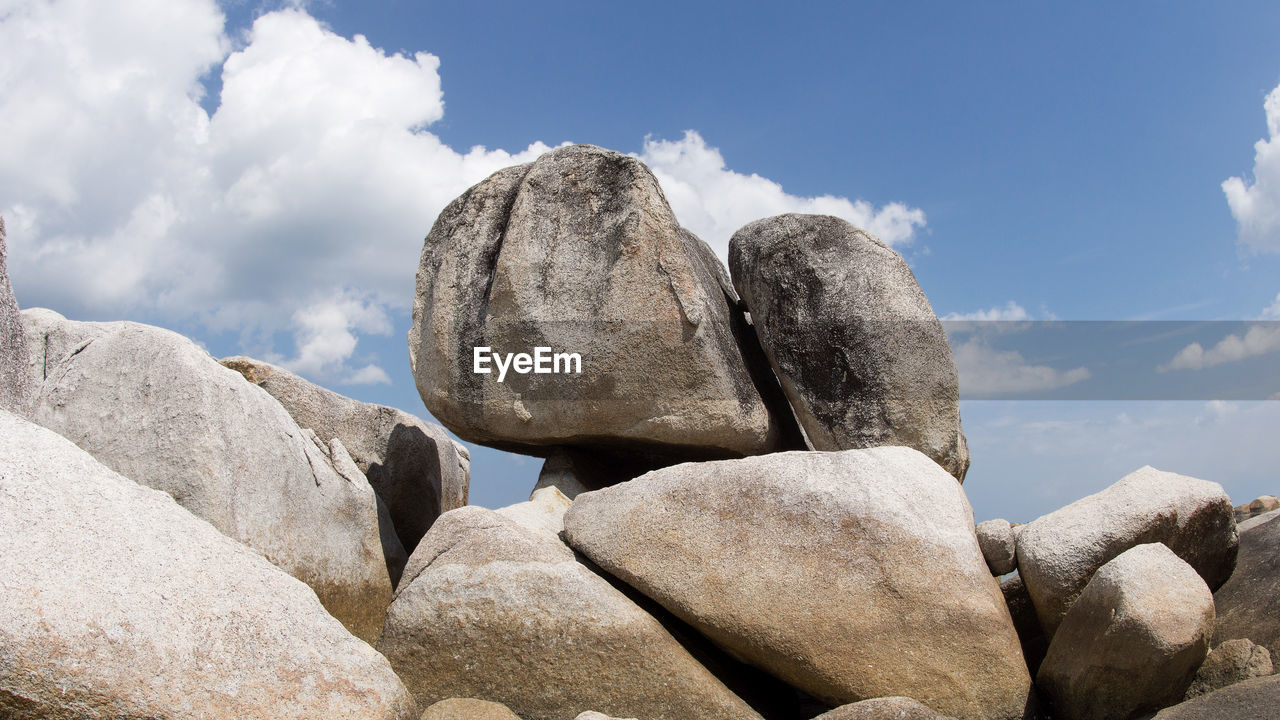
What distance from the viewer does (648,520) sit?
592 centimetres

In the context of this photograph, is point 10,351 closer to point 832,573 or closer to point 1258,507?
point 832,573

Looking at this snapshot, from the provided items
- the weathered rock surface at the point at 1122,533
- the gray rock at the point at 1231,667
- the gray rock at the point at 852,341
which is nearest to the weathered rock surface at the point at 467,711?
the weathered rock surface at the point at 1122,533

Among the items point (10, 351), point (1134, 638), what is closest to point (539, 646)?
point (1134, 638)

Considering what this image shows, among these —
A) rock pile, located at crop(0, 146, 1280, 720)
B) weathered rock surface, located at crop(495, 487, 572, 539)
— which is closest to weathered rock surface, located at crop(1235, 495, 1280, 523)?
rock pile, located at crop(0, 146, 1280, 720)

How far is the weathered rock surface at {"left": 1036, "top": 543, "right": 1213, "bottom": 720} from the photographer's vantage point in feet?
15.6

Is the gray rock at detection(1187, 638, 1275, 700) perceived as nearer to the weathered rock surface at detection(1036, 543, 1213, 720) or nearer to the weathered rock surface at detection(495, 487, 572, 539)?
the weathered rock surface at detection(1036, 543, 1213, 720)

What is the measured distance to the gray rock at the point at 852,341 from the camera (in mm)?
7340

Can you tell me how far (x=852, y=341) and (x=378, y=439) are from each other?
5045 mm

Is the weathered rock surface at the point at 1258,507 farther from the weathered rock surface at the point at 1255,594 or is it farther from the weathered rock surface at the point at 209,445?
the weathered rock surface at the point at 209,445

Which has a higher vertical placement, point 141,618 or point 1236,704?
point 141,618

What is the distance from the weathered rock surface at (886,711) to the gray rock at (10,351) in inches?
203

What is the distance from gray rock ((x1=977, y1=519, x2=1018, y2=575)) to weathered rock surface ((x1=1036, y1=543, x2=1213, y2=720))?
26.5 inches

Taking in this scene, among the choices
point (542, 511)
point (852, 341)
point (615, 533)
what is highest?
point (852, 341)

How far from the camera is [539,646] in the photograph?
5.34 m
